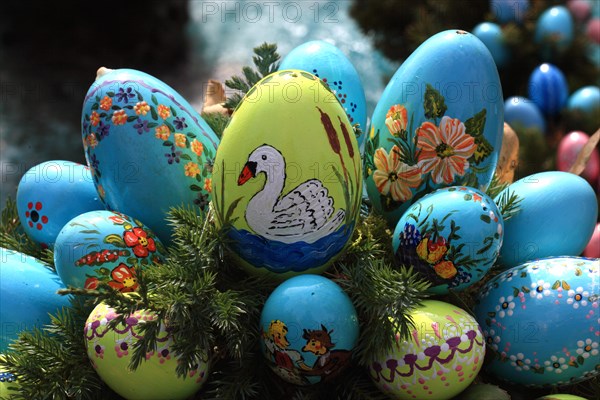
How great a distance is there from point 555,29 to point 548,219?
1446mm

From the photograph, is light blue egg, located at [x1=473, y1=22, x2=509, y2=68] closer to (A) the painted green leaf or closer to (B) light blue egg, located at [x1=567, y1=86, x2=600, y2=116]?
(B) light blue egg, located at [x1=567, y1=86, x2=600, y2=116]

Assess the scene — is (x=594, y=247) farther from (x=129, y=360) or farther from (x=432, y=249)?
(x=129, y=360)

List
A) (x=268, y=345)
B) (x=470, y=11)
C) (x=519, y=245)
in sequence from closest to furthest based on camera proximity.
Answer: (x=268, y=345) < (x=519, y=245) < (x=470, y=11)

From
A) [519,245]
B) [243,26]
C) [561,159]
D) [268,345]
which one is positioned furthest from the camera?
[243,26]

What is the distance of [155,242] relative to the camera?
0.96 metres

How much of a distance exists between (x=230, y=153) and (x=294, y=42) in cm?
172

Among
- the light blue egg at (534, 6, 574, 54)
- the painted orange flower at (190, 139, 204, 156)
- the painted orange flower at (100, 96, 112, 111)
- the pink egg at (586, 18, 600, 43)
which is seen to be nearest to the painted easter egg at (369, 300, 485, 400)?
the painted orange flower at (190, 139, 204, 156)

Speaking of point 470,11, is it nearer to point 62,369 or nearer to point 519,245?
point 519,245

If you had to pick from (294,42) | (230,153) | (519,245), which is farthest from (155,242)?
(294,42)

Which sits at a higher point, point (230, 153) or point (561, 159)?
point (230, 153)

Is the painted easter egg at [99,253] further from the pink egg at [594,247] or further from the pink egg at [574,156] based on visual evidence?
the pink egg at [574,156]

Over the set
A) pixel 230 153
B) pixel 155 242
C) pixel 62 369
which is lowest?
pixel 62 369

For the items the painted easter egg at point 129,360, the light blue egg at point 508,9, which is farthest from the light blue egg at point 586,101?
the painted easter egg at point 129,360

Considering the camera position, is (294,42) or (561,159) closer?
(561,159)
